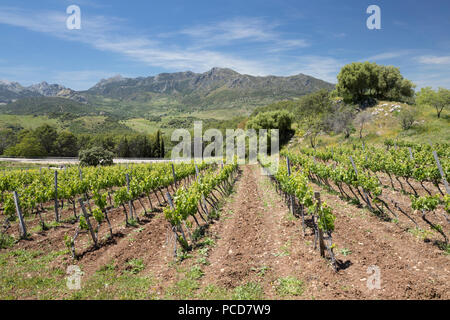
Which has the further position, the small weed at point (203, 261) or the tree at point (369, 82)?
the tree at point (369, 82)

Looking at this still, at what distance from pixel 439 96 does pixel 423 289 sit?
41557 mm

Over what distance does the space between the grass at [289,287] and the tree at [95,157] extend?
1521 inches

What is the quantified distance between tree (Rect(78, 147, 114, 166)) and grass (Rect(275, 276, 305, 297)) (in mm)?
38638

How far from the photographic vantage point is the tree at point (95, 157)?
37562mm

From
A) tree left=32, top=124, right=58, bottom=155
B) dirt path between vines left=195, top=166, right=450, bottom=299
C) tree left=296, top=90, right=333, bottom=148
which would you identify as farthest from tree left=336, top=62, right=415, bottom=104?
tree left=32, top=124, right=58, bottom=155

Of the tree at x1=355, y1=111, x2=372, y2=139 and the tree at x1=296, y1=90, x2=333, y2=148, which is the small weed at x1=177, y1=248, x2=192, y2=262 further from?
the tree at x1=355, y1=111, x2=372, y2=139

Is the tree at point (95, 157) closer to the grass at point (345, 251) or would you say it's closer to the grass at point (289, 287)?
the grass at point (289, 287)

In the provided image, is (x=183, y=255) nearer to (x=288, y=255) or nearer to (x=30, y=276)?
(x=288, y=255)

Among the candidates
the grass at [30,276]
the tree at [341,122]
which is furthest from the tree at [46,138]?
the grass at [30,276]

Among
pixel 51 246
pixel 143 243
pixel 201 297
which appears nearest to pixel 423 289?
pixel 201 297

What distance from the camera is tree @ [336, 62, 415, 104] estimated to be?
46625 mm

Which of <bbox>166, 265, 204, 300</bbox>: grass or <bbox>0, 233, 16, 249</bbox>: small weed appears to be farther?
<bbox>0, 233, 16, 249</bbox>: small weed

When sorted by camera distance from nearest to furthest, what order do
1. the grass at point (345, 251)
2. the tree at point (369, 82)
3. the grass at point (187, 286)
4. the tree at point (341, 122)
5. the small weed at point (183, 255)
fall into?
the grass at point (187, 286) → the grass at point (345, 251) → the small weed at point (183, 255) → the tree at point (341, 122) → the tree at point (369, 82)
